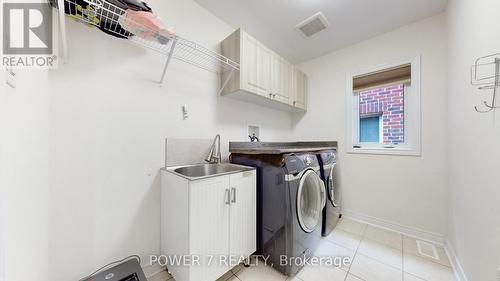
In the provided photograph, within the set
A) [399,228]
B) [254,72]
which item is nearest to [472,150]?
[399,228]

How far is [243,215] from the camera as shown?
139 cm

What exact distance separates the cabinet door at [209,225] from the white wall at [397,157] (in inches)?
70.6

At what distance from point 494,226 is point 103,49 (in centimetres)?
260

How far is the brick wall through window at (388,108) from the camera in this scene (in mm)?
2123

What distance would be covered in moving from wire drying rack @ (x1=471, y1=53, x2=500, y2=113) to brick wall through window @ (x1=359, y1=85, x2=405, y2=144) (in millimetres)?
1073

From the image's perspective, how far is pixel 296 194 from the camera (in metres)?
1.39

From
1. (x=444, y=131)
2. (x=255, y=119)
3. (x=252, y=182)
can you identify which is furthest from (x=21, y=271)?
(x=444, y=131)

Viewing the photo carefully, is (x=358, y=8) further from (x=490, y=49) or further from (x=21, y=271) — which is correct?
(x=21, y=271)

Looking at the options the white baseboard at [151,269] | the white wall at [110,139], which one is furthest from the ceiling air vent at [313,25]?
the white baseboard at [151,269]

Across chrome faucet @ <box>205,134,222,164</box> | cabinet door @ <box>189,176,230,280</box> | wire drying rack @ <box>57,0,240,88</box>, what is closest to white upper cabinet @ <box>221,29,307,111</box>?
wire drying rack @ <box>57,0,240,88</box>

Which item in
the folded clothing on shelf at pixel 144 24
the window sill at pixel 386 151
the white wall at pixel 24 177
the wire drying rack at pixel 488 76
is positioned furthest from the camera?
the window sill at pixel 386 151

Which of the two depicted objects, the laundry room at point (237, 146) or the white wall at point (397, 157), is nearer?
the laundry room at point (237, 146)

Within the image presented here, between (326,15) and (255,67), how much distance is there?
3.14 feet

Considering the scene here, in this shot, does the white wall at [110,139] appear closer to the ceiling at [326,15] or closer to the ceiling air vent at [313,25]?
the ceiling at [326,15]
